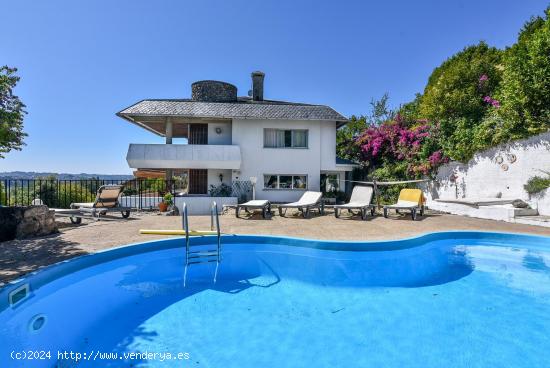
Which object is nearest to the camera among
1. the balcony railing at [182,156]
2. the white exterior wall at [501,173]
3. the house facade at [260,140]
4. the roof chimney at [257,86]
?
the white exterior wall at [501,173]

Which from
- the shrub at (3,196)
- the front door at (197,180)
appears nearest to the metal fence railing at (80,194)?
the shrub at (3,196)

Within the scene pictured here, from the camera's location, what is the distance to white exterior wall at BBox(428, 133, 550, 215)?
11.3m

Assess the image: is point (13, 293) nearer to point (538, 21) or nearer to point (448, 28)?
point (448, 28)

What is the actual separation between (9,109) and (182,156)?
814 cm

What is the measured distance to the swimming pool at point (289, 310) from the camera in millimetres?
3533

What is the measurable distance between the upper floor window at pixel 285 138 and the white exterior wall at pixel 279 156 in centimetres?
42

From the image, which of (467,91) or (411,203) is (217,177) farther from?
(467,91)

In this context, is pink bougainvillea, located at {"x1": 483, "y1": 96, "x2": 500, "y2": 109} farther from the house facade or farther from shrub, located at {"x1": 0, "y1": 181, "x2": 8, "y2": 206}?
shrub, located at {"x1": 0, "y1": 181, "x2": 8, "y2": 206}

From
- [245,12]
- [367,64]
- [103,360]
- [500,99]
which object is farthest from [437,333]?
[367,64]

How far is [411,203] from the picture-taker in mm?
12180

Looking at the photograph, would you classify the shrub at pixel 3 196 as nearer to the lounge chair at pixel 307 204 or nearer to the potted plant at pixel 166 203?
the potted plant at pixel 166 203

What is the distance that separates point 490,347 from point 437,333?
0.64m

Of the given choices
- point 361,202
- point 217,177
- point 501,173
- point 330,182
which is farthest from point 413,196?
point 217,177

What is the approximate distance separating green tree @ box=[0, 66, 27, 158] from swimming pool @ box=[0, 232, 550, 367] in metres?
4.74
